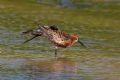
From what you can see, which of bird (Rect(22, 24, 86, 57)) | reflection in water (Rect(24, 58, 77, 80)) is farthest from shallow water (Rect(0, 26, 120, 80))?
bird (Rect(22, 24, 86, 57))

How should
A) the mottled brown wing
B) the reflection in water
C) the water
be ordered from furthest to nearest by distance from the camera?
the mottled brown wing → the water → the reflection in water

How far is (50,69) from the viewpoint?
41.7ft

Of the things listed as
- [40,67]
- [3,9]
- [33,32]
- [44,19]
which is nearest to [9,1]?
[3,9]

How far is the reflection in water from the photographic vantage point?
39.0 ft

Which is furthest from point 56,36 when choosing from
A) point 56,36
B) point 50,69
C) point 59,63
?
point 50,69

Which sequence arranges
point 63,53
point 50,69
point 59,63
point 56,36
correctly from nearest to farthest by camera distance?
1. point 50,69
2. point 59,63
3. point 56,36
4. point 63,53

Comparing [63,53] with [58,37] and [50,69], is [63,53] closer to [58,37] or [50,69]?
[58,37]

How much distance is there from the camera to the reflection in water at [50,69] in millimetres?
11875

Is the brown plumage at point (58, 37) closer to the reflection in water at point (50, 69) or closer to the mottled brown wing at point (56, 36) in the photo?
the mottled brown wing at point (56, 36)

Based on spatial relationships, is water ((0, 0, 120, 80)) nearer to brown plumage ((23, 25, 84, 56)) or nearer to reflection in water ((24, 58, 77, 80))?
reflection in water ((24, 58, 77, 80))

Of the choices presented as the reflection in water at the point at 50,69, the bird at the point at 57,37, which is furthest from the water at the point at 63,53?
the bird at the point at 57,37

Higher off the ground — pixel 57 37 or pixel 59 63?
pixel 57 37

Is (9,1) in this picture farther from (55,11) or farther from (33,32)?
(33,32)

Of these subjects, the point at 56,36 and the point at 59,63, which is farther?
the point at 56,36
